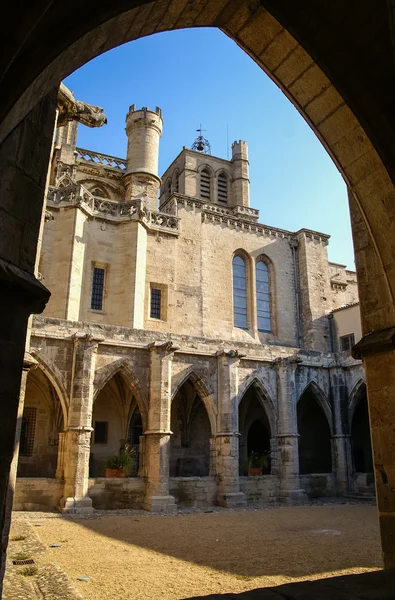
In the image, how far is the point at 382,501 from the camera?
3.69 meters

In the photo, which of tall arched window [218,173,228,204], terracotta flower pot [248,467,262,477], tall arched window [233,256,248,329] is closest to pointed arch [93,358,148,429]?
terracotta flower pot [248,467,262,477]

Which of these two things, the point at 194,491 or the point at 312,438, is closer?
the point at 194,491

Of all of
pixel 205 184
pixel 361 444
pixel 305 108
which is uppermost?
pixel 205 184

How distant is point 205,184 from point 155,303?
1441 cm

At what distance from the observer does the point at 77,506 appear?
12.5 m

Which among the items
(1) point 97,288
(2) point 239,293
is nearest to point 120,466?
(1) point 97,288

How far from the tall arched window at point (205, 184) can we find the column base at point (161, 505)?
2197 cm

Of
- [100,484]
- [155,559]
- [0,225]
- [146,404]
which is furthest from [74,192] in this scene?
[0,225]

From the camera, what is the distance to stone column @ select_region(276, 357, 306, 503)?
15.9 m

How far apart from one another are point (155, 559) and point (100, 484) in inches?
271

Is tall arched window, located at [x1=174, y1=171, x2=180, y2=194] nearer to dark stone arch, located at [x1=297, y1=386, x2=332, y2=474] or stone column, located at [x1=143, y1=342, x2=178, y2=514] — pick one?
dark stone arch, located at [x1=297, y1=386, x2=332, y2=474]

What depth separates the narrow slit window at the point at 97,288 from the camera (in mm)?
19141

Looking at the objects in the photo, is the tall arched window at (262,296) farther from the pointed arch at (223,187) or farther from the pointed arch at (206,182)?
the pointed arch at (223,187)

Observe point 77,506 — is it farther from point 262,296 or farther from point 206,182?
point 206,182
